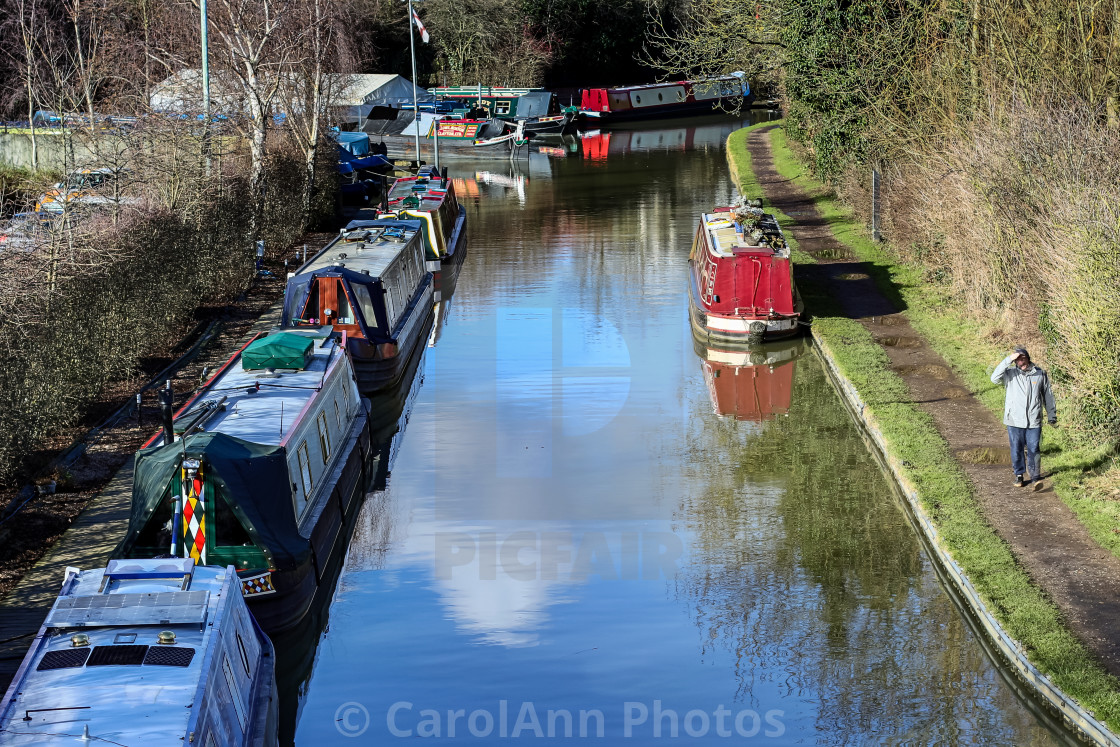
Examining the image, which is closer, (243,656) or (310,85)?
(243,656)

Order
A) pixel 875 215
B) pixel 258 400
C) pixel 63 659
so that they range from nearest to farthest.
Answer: pixel 63 659 < pixel 258 400 < pixel 875 215

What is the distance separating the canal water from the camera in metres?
12.4

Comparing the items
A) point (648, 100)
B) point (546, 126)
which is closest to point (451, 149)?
point (546, 126)

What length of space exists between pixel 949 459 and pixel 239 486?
9940 mm

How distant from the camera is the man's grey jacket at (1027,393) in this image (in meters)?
15.8

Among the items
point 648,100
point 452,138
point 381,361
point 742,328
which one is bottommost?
point 381,361

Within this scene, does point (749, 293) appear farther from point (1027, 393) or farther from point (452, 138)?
point (452, 138)

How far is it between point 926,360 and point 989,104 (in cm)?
572

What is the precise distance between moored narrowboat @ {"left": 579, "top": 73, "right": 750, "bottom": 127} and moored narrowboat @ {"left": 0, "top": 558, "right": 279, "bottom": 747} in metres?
63.7

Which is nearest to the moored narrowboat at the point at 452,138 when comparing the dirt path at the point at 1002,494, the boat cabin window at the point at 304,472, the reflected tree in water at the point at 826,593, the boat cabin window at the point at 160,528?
the dirt path at the point at 1002,494

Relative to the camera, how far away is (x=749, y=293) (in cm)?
2536

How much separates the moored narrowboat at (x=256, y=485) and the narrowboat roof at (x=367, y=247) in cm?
650

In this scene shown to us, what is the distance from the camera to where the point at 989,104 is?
960 inches

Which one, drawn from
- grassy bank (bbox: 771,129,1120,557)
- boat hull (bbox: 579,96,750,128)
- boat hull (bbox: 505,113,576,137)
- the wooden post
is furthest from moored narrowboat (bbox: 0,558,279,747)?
boat hull (bbox: 579,96,750,128)
